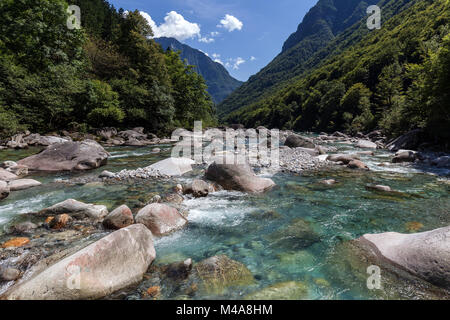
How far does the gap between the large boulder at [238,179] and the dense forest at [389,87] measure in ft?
48.5

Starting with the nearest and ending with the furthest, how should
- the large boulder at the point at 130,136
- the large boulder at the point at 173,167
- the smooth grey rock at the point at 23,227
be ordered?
the smooth grey rock at the point at 23,227 < the large boulder at the point at 173,167 < the large boulder at the point at 130,136

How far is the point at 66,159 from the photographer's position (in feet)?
33.1

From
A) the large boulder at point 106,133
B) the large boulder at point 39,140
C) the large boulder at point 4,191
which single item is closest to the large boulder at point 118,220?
the large boulder at point 4,191

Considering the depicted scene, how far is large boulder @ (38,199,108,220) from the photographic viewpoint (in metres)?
4.99

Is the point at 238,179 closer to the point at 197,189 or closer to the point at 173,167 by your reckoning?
the point at 197,189

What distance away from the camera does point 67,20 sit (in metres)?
23.8

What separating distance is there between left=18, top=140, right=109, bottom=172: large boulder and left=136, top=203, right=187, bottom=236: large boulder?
293 inches

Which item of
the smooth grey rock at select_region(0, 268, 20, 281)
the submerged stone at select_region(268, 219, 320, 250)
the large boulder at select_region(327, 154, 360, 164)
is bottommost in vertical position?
the submerged stone at select_region(268, 219, 320, 250)

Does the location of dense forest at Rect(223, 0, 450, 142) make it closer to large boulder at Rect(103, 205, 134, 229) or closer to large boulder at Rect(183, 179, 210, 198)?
large boulder at Rect(183, 179, 210, 198)

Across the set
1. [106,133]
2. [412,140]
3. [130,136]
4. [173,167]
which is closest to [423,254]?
[173,167]

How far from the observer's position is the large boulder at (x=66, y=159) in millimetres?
9688

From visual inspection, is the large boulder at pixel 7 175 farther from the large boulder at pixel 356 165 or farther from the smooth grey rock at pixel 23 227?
the large boulder at pixel 356 165

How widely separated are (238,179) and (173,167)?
3721 mm

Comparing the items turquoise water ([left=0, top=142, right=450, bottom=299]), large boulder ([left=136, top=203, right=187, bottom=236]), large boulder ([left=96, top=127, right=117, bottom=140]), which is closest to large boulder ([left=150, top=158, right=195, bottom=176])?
turquoise water ([left=0, top=142, right=450, bottom=299])
